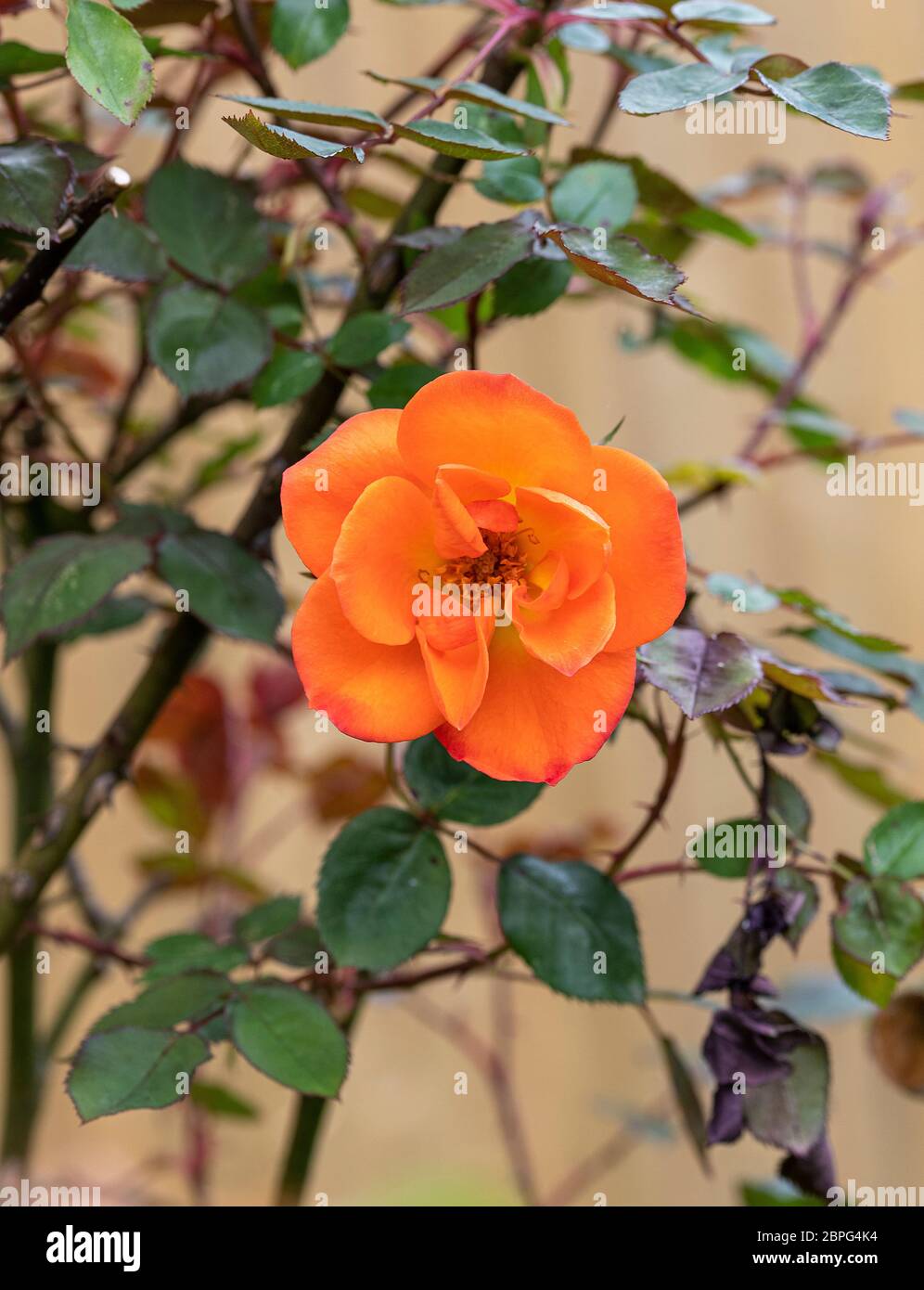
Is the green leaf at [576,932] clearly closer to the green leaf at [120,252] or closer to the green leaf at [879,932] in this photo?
the green leaf at [879,932]

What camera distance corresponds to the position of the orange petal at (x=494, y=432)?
0.82 feet

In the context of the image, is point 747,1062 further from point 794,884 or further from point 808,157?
point 808,157

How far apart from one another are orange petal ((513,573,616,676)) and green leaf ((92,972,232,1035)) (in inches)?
6.2

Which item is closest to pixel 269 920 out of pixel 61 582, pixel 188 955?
pixel 188 955

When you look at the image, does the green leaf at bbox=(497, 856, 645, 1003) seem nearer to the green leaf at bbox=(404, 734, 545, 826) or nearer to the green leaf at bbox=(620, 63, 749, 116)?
the green leaf at bbox=(404, 734, 545, 826)

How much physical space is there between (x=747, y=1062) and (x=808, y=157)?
84cm

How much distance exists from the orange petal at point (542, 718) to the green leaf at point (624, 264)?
8 centimetres

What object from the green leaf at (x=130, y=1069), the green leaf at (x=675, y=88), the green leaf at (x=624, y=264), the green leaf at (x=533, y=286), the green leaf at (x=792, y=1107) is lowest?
the green leaf at (x=792, y=1107)

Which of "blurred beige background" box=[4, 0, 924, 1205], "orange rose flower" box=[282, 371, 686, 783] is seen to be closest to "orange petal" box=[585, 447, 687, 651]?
"orange rose flower" box=[282, 371, 686, 783]

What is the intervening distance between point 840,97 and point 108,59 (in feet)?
0.58

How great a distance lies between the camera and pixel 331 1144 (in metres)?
0.96

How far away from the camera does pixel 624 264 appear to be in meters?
0.27

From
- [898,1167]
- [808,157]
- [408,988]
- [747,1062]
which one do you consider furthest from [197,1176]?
[808,157]

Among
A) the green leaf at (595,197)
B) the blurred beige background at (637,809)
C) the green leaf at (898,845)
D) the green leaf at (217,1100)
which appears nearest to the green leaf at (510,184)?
the green leaf at (595,197)
